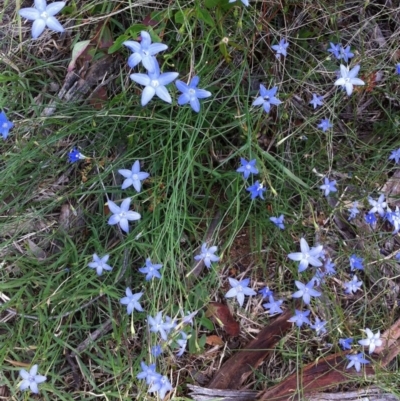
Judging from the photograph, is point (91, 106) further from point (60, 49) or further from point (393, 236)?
point (393, 236)

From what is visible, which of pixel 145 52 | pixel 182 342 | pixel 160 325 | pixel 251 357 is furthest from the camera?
pixel 251 357

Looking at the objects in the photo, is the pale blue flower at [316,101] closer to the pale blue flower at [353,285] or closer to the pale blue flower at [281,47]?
the pale blue flower at [281,47]

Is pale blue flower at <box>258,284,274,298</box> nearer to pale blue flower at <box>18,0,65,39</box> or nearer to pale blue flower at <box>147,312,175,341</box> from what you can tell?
pale blue flower at <box>147,312,175,341</box>

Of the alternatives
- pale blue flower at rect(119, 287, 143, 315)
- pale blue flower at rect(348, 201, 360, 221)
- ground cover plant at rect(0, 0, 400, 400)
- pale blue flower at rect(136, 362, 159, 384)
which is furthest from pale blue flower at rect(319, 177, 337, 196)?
pale blue flower at rect(136, 362, 159, 384)

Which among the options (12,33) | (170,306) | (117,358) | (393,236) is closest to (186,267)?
(170,306)

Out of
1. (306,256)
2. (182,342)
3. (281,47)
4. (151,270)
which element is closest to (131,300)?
(151,270)

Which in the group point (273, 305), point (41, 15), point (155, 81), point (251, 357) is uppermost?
point (41, 15)

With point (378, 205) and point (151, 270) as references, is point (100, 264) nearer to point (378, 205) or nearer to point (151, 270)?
point (151, 270)
